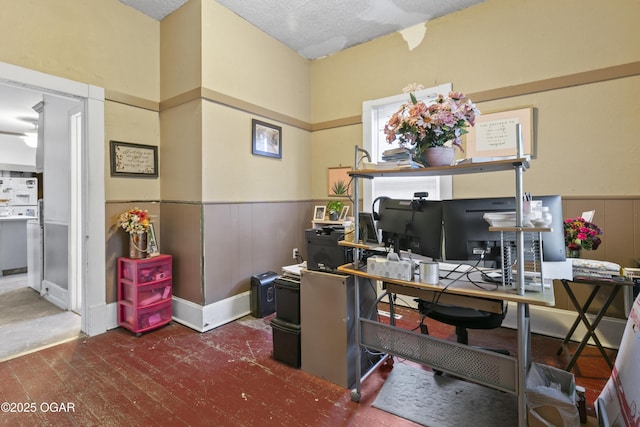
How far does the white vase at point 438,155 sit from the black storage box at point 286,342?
61.2 inches

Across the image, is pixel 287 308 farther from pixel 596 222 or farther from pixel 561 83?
pixel 561 83

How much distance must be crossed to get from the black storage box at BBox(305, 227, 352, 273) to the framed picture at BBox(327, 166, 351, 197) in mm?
1605

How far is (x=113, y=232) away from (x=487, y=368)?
3.36 meters

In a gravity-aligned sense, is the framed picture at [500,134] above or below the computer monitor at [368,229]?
above

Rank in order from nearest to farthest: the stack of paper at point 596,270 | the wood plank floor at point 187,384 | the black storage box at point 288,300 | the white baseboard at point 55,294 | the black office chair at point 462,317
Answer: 1. the wood plank floor at point 187,384
2. the black office chair at point 462,317
3. the stack of paper at point 596,270
4. the black storage box at point 288,300
5. the white baseboard at point 55,294

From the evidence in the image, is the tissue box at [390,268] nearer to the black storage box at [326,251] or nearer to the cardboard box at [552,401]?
the black storage box at [326,251]

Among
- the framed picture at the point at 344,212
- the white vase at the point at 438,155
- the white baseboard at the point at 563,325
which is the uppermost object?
the white vase at the point at 438,155

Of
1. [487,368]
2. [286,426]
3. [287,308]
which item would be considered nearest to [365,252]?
[287,308]

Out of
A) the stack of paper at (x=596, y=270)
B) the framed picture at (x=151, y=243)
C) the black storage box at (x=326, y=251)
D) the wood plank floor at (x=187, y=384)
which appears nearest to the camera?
Result: the wood plank floor at (x=187, y=384)

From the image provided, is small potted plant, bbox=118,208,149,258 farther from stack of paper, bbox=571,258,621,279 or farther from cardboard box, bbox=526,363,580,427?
stack of paper, bbox=571,258,621,279

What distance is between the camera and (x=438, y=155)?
1.76m

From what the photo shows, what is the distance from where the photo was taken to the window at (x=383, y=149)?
3447 mm

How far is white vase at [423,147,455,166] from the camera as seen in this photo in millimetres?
1755

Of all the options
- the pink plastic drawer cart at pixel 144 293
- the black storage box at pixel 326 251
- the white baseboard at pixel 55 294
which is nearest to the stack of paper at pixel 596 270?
the black storage box at pixel 326 251
